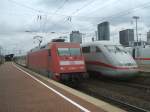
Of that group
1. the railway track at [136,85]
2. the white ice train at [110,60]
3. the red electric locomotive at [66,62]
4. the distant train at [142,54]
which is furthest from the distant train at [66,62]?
the distant train at [142,54]

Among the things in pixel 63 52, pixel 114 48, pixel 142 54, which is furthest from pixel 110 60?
pixel 142 54

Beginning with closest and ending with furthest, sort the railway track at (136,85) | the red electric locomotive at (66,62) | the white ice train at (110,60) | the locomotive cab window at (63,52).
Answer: the railway track at (136,85) < the white ice train at (110,60) < the red electric locomotive at (66,62) < the locomotive cab window at (63,52)

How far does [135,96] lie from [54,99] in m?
6.67

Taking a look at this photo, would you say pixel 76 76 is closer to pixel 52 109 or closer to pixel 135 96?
pixel 135 96

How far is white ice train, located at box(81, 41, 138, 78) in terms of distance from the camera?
962 inches

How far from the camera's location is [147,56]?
45.5 meters

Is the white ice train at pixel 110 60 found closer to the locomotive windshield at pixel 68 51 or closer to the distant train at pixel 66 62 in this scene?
the distant train at pixel 66 62

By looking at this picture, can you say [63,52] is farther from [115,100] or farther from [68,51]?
[115,100]

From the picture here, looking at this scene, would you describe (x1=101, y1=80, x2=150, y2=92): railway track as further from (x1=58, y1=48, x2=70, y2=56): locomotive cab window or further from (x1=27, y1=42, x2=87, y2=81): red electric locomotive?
(x1=58, y1=48, x2=70, y2=56): locomotive cab window

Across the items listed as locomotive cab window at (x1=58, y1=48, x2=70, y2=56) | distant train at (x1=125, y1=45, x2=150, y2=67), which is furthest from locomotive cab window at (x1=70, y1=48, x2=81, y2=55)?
distant train at (x1=125, y1=45, x2=150, y2=67)

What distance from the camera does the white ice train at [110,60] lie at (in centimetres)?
2444

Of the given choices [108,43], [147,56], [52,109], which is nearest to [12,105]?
[52,109]

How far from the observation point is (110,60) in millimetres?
24906

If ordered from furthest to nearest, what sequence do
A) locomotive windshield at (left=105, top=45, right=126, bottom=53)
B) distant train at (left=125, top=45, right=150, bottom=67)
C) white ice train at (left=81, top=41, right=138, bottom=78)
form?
distant train at (left=125, top=45, right=150, bottom=67) → locomotive windshield at (left=105, top=45, right=126, bottom=53) → white ice train at (left=81, top=41, right=138, bottom=78)
